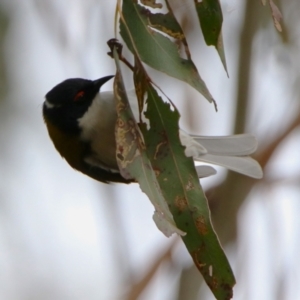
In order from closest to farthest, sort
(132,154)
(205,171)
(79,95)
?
(132,154), (205,171), (79,95)

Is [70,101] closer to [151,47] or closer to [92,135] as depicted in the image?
[92,135]

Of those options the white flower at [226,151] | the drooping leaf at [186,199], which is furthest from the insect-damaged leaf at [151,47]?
the white flower at [226,151]

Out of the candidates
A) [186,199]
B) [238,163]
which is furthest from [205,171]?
[186,199]

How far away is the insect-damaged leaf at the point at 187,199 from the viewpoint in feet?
3.75

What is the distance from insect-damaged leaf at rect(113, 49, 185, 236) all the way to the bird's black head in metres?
0.69

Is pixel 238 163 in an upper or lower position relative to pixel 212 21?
lower

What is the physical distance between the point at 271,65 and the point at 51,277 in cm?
200

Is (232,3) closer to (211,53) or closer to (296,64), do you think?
(296,64)

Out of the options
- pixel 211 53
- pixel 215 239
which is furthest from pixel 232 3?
pixel 215 239

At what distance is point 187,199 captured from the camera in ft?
3.81

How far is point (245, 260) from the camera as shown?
96.2 inches

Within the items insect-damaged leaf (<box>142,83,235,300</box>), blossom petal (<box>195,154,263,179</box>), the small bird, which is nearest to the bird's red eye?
the small bird

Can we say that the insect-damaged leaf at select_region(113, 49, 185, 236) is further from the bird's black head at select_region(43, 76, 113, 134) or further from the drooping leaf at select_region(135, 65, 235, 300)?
the bird's black head at select_region(43, 76, 113, 134)

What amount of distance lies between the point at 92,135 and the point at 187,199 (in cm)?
76
